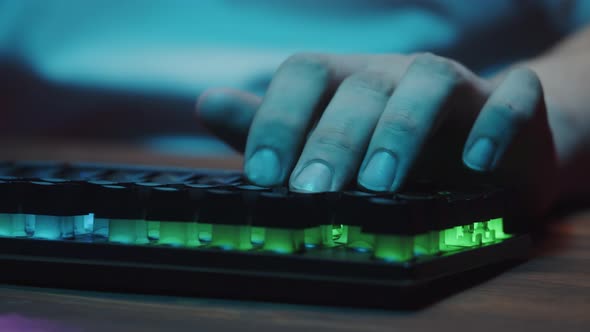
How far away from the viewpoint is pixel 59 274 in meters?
0.50

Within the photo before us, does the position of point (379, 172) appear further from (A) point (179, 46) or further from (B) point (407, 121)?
(A) point (179, 46)

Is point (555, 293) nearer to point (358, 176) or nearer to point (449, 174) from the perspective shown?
point (358, 176)

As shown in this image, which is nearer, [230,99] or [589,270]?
[589,270]

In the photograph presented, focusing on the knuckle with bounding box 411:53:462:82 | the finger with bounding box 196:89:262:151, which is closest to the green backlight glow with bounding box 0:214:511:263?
the knuckle with bounding box 411:53:462:82

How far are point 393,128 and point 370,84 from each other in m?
Answer: 0.13

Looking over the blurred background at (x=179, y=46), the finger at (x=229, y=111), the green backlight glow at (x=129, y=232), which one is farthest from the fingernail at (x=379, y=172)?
the blurred background at (x=179, y=46)

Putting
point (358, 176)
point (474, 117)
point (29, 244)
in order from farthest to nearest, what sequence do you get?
1. point (474, 117)
2. point (358, 176)
3. point (29, 244)

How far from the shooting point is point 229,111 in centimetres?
103

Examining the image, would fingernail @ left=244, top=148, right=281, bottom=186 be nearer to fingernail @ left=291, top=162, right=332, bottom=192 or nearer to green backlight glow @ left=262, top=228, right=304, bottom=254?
fingernail @ left=291, top=162, right=332, bottom=192

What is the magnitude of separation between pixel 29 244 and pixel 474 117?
1.70 feet

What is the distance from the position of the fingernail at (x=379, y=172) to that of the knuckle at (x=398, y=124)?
0.08 ft

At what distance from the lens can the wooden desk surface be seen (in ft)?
1.34

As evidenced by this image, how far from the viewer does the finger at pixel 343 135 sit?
66cm

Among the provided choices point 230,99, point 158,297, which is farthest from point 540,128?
point 158,297
